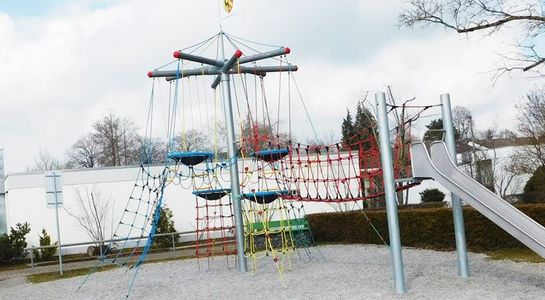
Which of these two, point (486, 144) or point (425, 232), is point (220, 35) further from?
point (486, 144)

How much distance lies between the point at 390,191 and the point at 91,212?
663 inches

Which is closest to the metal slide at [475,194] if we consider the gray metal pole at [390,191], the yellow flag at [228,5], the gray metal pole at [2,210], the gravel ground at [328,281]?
the gray metal pole at [390,191]

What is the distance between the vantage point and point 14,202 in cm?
2141

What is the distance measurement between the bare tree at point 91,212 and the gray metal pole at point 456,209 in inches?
653

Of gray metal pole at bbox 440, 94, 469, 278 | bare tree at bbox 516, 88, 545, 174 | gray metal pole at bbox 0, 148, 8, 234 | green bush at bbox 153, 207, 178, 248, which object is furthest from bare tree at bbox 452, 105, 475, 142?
gray metal pole at bbox 440, 94, 469, 278

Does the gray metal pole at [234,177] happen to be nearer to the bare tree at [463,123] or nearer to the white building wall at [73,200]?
the white building wall at [73,200]

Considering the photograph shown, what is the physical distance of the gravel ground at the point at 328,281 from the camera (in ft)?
24.4

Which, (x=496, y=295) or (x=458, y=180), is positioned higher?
(x=458, y=180)

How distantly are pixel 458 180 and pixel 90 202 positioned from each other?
57.3 ft

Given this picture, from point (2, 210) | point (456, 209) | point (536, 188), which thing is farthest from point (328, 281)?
point (2, 210)

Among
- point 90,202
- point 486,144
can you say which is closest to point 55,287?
point 90,202

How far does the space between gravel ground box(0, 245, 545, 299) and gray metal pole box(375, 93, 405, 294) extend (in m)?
0.36

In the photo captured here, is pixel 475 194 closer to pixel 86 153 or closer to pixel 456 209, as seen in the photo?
pixel 456 209

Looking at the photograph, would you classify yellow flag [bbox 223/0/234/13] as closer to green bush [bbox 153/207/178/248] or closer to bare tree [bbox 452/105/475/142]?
green bush [bbox 153/207/178/248]
